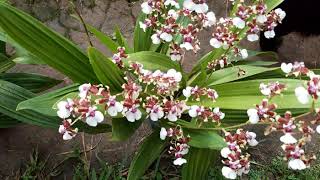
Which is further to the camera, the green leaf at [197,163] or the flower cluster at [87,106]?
the green leaf at [197,163]

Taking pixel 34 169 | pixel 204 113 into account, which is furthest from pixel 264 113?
pixel 34 169

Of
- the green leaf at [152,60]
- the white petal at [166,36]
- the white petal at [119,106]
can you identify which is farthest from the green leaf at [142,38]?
the white petal at [119,106]

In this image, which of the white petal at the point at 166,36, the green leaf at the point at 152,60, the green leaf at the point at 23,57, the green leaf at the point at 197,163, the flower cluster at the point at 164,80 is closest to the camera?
the flower cluster at the point at 164,80

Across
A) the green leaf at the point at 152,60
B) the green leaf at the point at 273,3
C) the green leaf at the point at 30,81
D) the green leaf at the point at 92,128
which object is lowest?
the green leaf at the point at 92,128

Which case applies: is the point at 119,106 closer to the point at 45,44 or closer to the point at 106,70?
the point at 106,70

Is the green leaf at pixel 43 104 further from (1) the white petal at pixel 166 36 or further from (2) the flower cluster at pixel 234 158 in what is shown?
(2) the flower cluster at pixel 234 158

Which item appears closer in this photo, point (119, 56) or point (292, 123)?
point (292, 123)

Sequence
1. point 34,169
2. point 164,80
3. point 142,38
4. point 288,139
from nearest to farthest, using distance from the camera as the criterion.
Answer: point 288,139 < point 164,80 < point 142,38 < point 34,169

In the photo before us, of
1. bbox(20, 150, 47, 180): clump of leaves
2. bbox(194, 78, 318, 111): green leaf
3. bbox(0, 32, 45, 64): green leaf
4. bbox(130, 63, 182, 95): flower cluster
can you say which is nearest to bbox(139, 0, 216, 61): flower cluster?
bbox(130, 63, 182, 95): flower cluster
